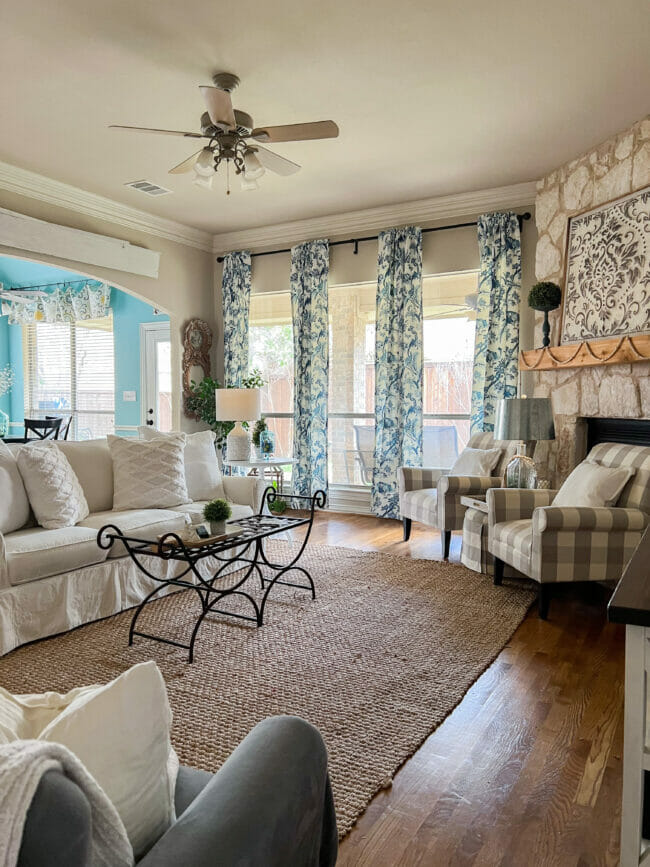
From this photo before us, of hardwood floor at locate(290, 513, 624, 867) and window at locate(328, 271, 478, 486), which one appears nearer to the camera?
hardwood floor at locate(290, 513, 624, 867)

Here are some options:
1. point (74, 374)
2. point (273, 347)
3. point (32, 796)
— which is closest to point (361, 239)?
point (273, 347)

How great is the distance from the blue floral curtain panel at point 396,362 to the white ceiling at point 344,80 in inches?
32.8

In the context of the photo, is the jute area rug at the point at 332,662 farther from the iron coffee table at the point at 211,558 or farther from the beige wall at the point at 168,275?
the beige wall at the point at 168,275

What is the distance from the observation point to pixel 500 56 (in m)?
3.45

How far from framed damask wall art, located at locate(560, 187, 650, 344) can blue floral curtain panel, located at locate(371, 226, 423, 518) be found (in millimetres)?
1470

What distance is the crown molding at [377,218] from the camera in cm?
559

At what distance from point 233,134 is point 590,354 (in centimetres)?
281

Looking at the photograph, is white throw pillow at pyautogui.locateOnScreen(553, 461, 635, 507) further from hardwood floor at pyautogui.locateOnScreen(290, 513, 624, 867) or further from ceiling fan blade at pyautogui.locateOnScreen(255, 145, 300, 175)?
ceiling fan blade at pyautogui.locateOnScreen(255, 145, 300, 175)

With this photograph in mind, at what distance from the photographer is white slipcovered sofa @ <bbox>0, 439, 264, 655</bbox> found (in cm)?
303

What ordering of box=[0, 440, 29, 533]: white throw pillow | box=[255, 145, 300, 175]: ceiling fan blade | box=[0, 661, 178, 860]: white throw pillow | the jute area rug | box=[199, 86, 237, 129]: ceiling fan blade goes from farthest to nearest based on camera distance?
box=[255, 145, 300, 175]: ceiling fan blade
box=[0, 440, 29, 533]: white throw pillow
box=[199, 86, 237, 129]: ceiling fan blade
the jute area rug
box=[0, 661, 178, 860]: white throw pillow

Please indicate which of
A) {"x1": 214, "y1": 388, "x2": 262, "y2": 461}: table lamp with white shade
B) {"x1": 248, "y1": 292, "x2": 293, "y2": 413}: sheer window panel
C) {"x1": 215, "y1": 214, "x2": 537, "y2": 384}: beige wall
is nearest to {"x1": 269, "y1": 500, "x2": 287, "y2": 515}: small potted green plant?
{"x1": 248, "y1": 292, "x2": 293, "y2": 413}: sheer window panel

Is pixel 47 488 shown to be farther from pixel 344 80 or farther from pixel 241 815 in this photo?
pixel 241 815

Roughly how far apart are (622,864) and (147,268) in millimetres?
6252

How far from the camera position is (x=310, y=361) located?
666 cm
